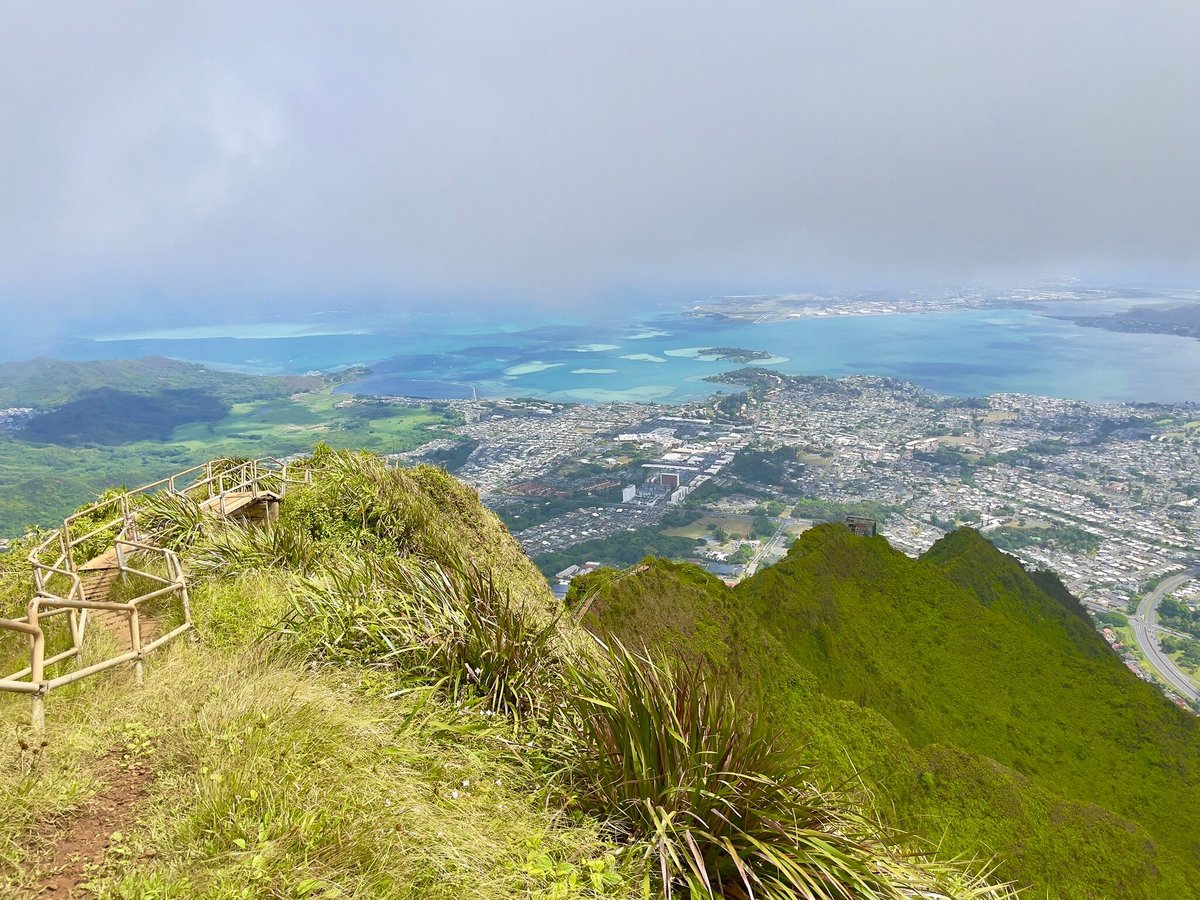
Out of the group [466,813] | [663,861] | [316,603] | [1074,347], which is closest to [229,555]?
[316,603]

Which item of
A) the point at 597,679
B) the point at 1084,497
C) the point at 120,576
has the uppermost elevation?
the point at 597,679

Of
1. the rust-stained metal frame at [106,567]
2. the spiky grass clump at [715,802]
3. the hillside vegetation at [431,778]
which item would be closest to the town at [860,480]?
the rust-stained metal frame at [106,567]

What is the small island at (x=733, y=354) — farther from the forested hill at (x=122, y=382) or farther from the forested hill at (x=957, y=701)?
the forested hill at (x=957, y=701)

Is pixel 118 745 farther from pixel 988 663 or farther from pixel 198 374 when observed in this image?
pixel 198 374

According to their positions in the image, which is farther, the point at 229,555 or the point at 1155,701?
the point at 1155,701

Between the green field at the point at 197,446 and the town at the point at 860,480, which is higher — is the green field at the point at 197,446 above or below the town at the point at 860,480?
above

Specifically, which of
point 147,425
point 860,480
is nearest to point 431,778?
point 860,480

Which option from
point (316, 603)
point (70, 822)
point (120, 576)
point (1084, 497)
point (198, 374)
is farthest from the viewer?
point (198, 374)
